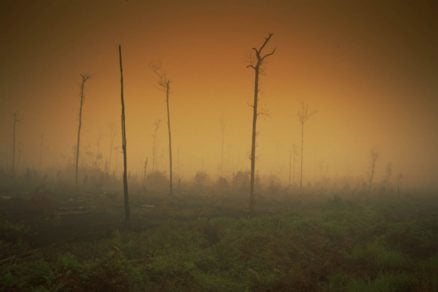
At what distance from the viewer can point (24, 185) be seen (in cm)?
4338

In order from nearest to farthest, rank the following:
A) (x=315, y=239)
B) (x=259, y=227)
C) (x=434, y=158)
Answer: (x=315, y=239), (x=259, y=227), (x=434, y=158)

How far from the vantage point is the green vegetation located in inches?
433

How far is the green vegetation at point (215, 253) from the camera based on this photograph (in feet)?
36.1

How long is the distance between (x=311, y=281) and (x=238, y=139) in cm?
18722

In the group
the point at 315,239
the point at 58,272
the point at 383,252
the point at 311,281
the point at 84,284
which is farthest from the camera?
the point at 315,239

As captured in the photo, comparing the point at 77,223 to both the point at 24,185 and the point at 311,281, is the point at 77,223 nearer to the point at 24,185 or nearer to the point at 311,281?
the point at 311,281

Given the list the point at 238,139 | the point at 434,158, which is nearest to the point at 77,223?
the point at 238,139

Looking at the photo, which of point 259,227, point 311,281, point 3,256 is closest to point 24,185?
point 3,256

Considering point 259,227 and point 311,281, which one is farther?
point 259,227

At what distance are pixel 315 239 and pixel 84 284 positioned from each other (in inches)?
547

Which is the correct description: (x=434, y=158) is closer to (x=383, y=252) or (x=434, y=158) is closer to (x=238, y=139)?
(x=238, y=139)

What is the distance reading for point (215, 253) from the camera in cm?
1533

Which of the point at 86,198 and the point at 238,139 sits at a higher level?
the point at 238,139

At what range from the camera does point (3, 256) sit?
13633mm
